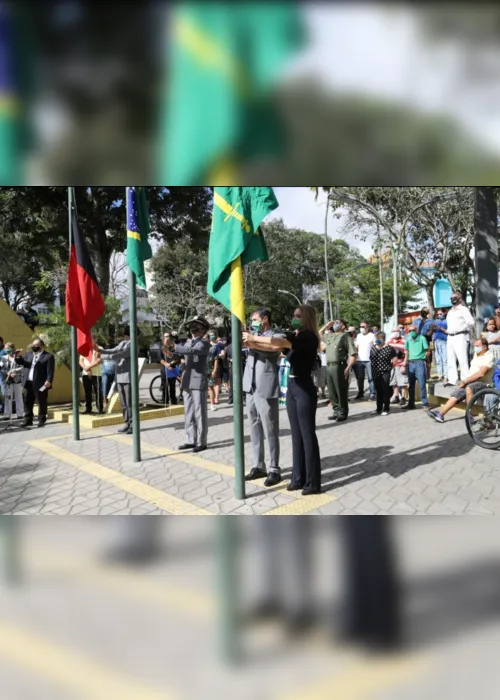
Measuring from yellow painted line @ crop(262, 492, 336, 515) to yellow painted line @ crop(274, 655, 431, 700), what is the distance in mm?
1836

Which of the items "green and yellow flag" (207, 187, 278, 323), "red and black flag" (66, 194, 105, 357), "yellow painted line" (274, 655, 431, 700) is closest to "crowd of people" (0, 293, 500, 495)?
"green and yellow flag" (207, 187, 278, 323)

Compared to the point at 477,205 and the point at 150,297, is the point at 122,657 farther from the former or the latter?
the point at 150,297

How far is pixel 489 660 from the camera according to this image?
7.09 ft

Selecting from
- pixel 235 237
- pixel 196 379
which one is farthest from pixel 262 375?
pixel 196 379

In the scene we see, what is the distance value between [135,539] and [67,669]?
1477mm

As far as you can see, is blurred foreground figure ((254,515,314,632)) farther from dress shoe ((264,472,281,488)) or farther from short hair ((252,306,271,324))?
short hair ((252,306,271,324))

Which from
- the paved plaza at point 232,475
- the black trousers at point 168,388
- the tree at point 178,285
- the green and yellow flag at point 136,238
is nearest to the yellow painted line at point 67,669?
the paved plaza at point 232,475

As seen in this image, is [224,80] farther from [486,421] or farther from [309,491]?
[486,421]

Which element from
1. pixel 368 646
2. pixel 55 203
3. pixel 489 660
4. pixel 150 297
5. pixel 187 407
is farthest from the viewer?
pixel 150 297

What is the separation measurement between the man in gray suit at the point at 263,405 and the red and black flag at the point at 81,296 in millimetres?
3080

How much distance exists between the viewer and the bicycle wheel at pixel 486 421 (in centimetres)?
591

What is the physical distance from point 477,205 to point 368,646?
26.0 feet

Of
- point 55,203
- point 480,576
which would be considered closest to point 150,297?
point 55,203

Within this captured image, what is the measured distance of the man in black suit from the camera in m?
8.83
